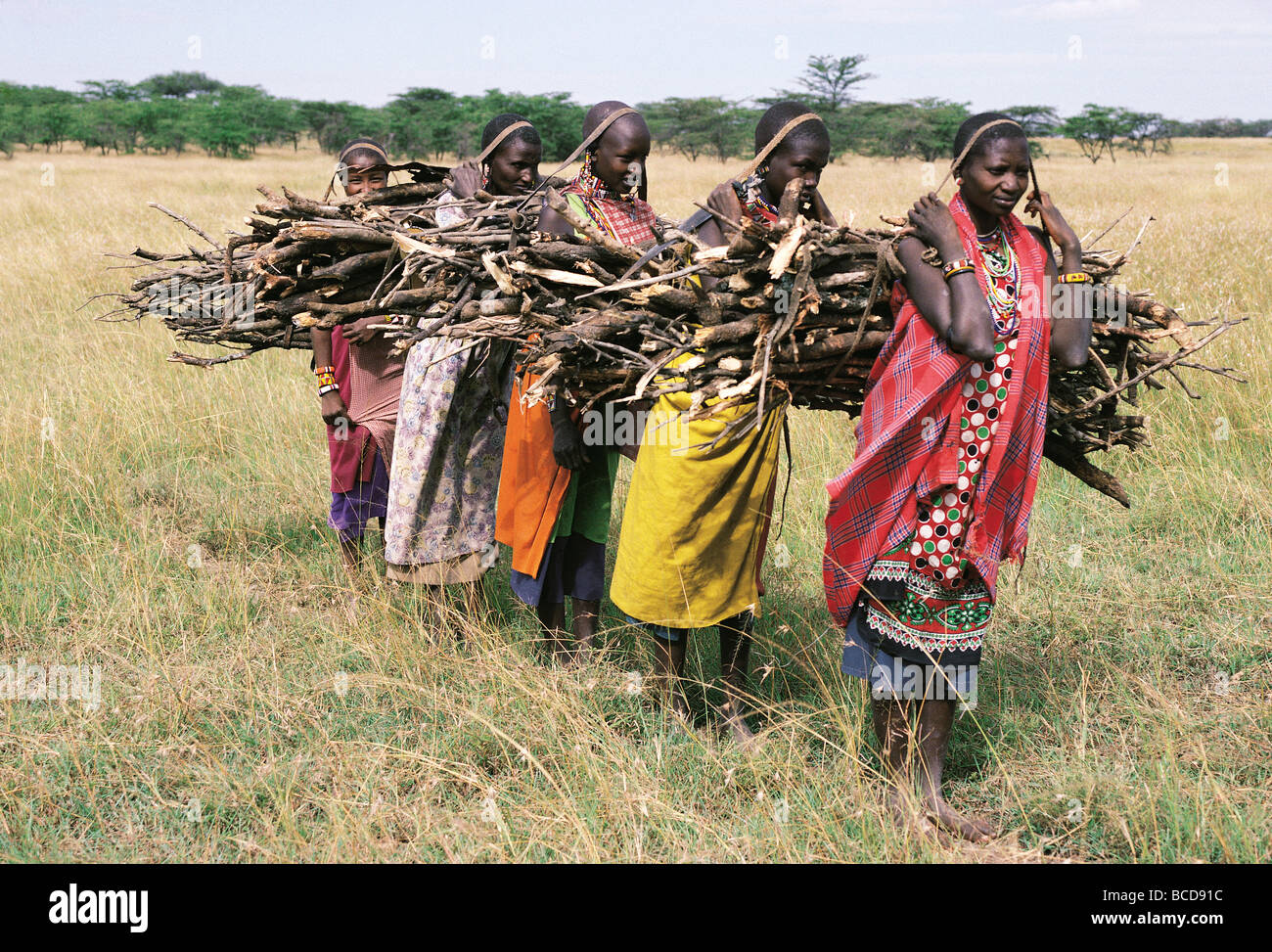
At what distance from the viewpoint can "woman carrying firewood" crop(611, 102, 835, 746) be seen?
2.80 m

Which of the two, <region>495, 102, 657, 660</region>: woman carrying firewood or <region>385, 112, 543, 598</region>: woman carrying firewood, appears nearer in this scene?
<region>495, 102, 657, 660</region>: woman carrying firewood

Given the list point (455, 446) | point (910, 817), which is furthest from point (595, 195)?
point (910, 817)

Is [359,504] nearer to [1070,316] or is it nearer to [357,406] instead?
[357,406]

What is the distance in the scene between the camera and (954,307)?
2.33 m

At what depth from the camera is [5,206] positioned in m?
13.1

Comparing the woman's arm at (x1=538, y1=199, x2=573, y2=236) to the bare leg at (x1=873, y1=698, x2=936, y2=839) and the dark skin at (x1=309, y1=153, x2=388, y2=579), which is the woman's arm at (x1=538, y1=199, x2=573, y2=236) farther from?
the bare leg at (x1=873, y1=698, x2=936, y2=839)

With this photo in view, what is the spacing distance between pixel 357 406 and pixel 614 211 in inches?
59.8

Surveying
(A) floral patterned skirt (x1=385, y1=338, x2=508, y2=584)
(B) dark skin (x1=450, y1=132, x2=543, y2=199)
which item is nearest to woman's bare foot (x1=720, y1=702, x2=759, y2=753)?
Result: (A) floral patterned skirt (x1=385, y1=338, x2=508, y2=584)

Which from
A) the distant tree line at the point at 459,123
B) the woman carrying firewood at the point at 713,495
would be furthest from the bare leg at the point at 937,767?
the distant tree line at the point at 459,123

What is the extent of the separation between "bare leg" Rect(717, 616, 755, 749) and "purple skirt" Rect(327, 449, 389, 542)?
1758 millimetres

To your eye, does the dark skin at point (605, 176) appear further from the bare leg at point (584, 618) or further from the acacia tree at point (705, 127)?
the acacia tree at point (705, 127)

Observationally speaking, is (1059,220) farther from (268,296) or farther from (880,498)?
(268,296)

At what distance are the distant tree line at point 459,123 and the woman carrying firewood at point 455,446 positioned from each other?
25697mm

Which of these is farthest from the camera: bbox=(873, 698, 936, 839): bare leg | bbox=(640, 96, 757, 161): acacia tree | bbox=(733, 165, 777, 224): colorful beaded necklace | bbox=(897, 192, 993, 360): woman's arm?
bbox=(640, 96, 757, 161): acacia tree
